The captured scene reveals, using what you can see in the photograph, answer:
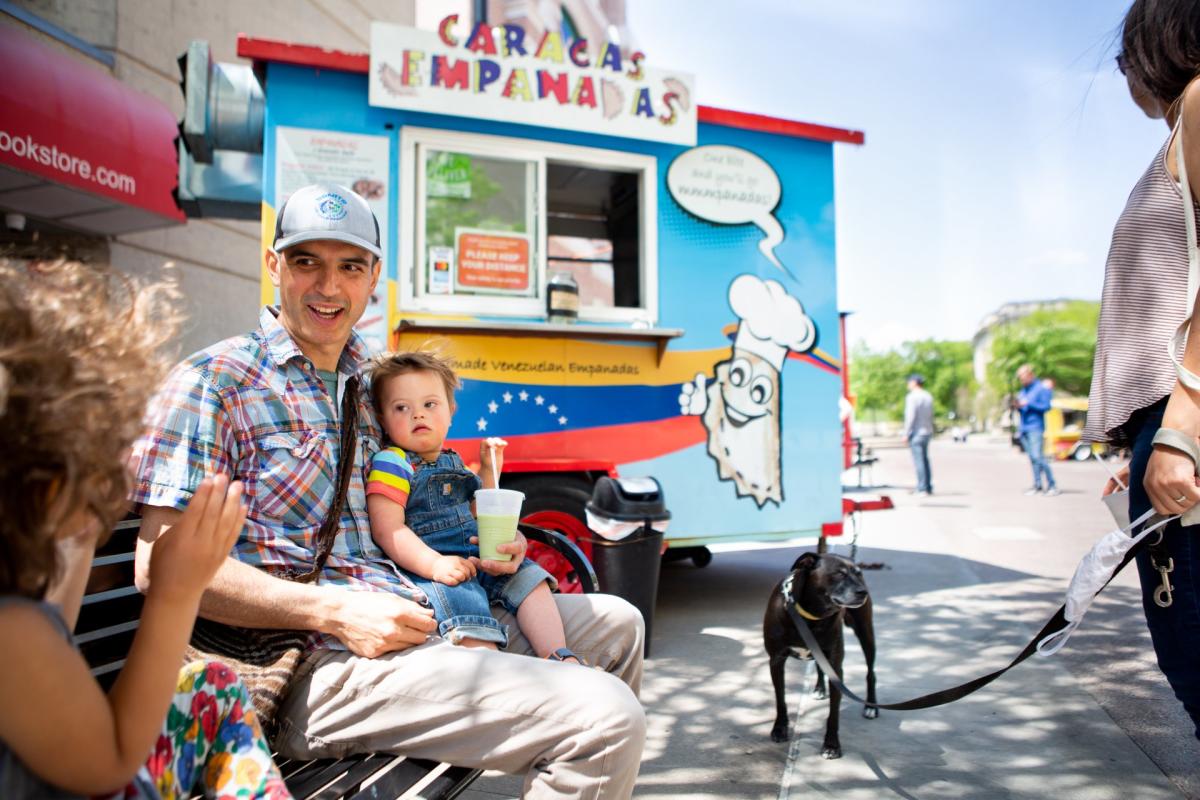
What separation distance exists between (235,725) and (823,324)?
5012mm

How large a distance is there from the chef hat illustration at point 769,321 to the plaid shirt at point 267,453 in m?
3.77

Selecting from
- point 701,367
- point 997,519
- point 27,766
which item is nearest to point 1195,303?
point 27,766

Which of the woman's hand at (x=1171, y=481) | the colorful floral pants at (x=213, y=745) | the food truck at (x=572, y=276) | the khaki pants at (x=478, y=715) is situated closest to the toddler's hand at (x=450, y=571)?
the khaki pants at (x=478, y=715)

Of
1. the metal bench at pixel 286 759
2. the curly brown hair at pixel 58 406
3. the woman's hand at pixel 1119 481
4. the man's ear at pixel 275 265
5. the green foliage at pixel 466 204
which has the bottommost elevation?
the metal bench at pixel 286 759

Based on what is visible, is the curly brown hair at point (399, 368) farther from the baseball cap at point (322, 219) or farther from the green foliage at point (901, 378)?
the green foliage at point (901, 378)

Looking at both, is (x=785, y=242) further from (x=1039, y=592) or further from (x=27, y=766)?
(x=27, y=766)

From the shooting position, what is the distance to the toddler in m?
2.00

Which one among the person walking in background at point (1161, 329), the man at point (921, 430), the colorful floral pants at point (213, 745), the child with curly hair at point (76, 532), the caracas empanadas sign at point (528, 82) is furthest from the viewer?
the man at point (921, 430)

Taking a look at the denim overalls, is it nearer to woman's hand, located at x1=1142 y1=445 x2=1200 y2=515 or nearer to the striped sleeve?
the striped sleeve

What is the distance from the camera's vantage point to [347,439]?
6.75 ft

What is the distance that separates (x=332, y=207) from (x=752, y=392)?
3781 millimetres

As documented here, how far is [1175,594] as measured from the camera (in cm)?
175

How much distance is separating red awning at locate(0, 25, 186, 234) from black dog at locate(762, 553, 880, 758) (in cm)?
716

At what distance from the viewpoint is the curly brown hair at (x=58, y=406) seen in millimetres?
963
